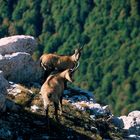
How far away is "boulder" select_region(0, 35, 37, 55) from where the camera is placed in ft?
137

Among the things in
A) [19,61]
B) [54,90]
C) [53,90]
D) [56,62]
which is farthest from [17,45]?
[53,90]

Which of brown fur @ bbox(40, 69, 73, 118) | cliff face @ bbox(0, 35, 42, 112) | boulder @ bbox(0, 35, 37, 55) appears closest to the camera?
brown fur @ bbox(40, 69, 73, 118)

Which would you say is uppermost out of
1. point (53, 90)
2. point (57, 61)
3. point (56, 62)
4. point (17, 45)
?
point (17, 45)

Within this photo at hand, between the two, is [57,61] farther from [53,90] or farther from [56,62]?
[53,90]

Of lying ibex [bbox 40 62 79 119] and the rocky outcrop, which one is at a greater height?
the rocky outcrop

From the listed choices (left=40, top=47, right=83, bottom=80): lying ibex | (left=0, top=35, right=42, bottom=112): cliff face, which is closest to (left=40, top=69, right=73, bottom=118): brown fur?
(left=0, top=35, right=42, bottom=112): cliff face

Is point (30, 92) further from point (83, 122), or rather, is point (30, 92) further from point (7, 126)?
point (7, 126)

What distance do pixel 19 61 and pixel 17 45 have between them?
3619 millimetres

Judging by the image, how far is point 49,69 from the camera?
139 feet

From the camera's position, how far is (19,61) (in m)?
39.3

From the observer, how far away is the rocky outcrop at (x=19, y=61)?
3888 centimetres

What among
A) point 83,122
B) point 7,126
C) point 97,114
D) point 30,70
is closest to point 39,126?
point 7,126

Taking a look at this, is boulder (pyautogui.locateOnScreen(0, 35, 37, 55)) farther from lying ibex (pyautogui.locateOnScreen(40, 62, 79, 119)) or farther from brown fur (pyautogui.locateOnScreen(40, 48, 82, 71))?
lying ibex (pyautogui.locateOnScreen(40, 62, 79, 119))

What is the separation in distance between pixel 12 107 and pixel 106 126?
6.67 metres
